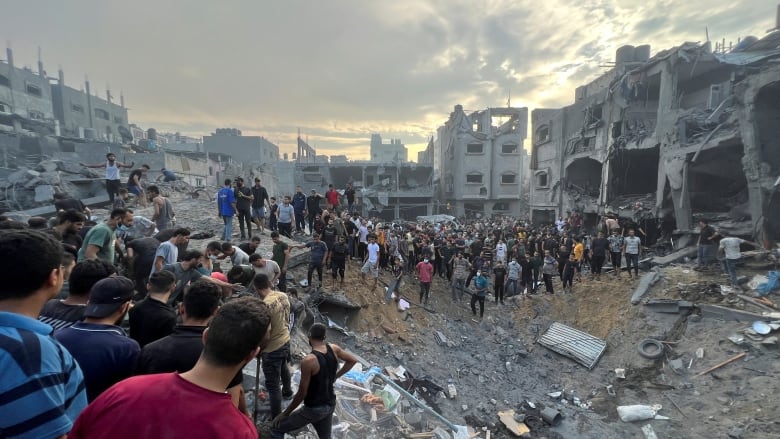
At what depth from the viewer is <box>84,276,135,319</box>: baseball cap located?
222cm

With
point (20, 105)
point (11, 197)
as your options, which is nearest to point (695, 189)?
point (11, 197)

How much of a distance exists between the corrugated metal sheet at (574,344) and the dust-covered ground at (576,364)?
185mm

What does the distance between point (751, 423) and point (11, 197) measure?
22438mm

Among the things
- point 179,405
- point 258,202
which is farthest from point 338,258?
point 179,405

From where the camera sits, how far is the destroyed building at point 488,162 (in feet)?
121

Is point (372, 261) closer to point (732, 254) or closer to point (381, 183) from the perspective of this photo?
point (732, 254)

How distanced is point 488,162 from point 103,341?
37805 millimetres

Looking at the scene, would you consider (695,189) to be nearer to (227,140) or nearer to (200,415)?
(200,415)

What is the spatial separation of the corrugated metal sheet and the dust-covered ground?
185 millimetres

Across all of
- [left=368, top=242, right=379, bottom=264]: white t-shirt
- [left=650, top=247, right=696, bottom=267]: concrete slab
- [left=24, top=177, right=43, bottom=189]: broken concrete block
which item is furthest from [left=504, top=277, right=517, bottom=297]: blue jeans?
[left=24, top=177, right=43, bottom=189]: broken concrete block

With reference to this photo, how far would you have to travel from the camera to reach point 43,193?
1291cm

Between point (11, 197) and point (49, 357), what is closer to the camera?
point (49, 357)

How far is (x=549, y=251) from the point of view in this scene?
1395 cm

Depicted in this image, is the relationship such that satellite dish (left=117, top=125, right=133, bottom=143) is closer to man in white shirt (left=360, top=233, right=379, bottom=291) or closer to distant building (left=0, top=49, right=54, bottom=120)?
distant building (left=0, top=49, right=54, bottom=120)
